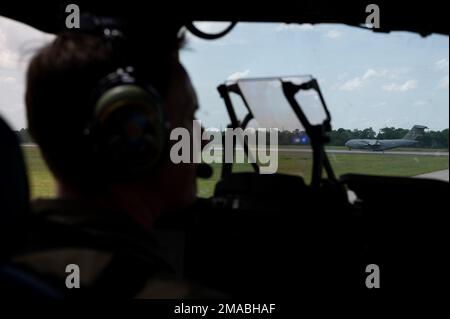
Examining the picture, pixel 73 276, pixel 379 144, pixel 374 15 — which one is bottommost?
pixel 73 276

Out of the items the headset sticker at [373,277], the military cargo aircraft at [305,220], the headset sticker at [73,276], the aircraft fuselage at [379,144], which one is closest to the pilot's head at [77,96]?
the headset sticker at [73,276]

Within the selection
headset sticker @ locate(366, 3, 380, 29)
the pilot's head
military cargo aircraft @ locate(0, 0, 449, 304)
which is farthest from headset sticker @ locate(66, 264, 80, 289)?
headset sticker @ locate(366, 3, 380, 29)

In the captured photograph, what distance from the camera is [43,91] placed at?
36.7 inches

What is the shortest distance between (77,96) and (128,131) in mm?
113

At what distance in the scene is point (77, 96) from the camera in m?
0.93

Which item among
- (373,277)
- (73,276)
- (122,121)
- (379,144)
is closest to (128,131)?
(122,121)

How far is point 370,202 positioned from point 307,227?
31 centimetres

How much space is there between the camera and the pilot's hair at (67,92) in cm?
92

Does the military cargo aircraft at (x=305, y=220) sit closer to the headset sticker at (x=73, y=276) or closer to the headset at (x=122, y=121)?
the headset at (x=122, y=121)

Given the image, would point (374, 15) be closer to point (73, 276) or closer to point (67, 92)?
point (67, 92)

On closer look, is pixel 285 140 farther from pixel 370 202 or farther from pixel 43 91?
pixel 43 91

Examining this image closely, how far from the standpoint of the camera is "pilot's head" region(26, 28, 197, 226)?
0.92 m

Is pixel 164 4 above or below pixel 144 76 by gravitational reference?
above
